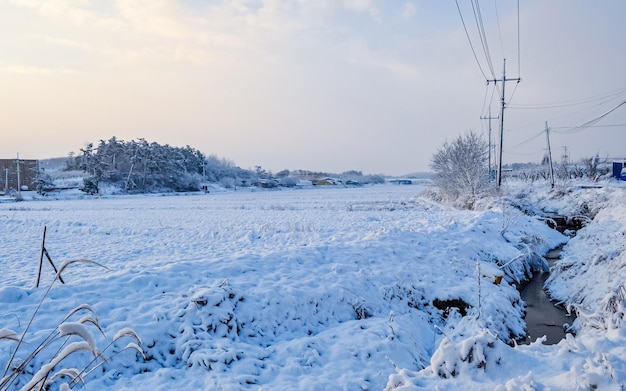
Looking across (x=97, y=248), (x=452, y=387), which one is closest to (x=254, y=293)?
(x=452, y=387)

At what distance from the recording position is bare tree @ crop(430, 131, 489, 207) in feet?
108

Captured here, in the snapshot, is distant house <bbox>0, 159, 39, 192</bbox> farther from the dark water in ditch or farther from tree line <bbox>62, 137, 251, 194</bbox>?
the dark water in ditch

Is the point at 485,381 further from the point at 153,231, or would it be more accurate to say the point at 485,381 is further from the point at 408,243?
the point at 153,231

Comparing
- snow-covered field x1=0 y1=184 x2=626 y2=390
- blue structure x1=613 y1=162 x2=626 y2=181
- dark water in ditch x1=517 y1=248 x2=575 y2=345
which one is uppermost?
blue structure x1=613 y1=162 x2=626 y2=181

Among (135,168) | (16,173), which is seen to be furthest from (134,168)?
(16,173)

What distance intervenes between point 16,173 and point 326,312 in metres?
85.3

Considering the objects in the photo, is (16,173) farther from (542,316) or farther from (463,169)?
Result: (542,316)

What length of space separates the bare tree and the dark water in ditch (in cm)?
2007

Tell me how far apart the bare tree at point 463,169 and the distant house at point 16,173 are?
71.3 m

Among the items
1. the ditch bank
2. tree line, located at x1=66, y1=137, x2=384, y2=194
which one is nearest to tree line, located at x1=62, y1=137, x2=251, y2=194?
tree line, located at x1=66, y1=137, x2=384, y2=194

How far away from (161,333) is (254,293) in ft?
6.85

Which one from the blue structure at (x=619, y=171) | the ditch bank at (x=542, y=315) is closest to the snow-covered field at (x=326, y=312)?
the ditch bank at (x=542, y=315)

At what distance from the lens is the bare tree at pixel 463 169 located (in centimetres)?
3303

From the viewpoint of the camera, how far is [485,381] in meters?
4.08
